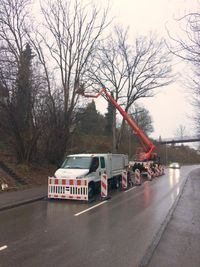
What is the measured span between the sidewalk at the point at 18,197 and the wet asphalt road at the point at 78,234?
358 millimetres

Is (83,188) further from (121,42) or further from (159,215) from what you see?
(121,42)

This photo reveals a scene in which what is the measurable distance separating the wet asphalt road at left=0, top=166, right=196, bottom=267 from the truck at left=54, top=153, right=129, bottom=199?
1.85 metres

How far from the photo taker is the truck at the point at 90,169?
13648 mm

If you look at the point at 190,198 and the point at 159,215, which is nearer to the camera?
the point at 159,215

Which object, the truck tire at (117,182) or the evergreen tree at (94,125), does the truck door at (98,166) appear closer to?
the truck tire at (117,182)

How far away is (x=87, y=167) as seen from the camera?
46.8 ft

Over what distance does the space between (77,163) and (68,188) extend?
6.11ft

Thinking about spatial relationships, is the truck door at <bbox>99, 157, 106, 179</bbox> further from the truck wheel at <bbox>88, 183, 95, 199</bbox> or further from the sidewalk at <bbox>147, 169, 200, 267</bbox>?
the sidewalk at <bbox>147, 169, 200, 267</bbox>

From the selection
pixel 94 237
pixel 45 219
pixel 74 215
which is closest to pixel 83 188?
pixel 74 215

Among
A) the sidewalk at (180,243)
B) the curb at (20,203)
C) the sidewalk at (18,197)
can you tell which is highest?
the sidewalk at (18,197)

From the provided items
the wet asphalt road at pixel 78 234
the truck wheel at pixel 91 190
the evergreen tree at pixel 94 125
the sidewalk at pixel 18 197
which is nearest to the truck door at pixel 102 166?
the truck wheel at pixel 91 190

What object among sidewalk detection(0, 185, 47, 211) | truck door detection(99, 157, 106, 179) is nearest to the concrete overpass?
truck door detection(99, 157, 106, 179)

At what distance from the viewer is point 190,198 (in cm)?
1363

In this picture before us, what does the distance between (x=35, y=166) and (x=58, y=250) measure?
1581 cm
